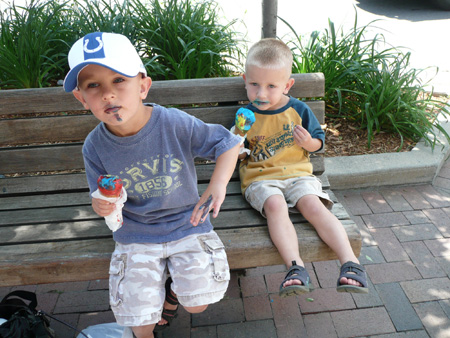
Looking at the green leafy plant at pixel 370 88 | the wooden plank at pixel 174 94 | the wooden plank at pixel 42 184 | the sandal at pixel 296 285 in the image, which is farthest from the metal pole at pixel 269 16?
the sandal at pixel 296 285

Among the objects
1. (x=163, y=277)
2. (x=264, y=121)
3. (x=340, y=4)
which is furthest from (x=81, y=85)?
(x=340, y=4)

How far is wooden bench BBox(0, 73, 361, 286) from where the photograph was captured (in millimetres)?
2113

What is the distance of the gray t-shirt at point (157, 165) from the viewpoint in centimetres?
195

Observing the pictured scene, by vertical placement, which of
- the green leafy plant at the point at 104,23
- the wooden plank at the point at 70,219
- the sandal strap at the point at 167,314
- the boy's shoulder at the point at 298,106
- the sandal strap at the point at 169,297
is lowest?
the sandal strap at the point at 167,314

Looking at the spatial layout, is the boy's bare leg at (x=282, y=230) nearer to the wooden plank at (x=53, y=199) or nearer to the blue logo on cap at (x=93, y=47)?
the wooden plank at (x=53, y=199)

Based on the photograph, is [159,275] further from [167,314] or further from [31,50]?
[31,50]

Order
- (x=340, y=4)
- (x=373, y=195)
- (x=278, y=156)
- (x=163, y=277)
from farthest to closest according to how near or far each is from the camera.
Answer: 1. (x=340, y=4)
2. (x=373, y=195)
3. (x=278, y=156)
4. (x=163, y=277)

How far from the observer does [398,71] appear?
395cm

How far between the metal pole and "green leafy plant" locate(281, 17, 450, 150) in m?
0.62

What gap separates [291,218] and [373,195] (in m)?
1.64

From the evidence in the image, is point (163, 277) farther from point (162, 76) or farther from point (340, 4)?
point (340, 4)

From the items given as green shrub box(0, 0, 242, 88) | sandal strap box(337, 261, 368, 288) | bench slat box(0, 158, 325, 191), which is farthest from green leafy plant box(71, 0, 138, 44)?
sandal strap box(337, 261, 368, 288)

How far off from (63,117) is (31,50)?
1.20 meters

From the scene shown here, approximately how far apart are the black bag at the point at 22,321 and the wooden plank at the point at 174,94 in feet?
3.62
